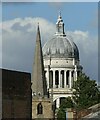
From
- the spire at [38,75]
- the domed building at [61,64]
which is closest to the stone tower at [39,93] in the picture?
the spire at [38,75]

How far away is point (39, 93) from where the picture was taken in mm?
83750

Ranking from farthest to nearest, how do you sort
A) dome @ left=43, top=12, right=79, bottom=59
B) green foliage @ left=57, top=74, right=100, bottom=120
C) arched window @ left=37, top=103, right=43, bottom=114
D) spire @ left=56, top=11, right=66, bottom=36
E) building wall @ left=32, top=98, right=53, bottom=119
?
spire @ left=56, top=11, right=66, bottom=36, dome @ left=43, top=12, right=79, bottom=59, arched window @ left=37, top=103, right=43, bottom=114, building wall @ left=32, top=98, right=53, bottom=119, green foliage @ left=57, top=74, right=100, bottom=120

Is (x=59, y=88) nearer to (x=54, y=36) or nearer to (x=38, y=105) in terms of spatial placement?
(x=54, y=36)

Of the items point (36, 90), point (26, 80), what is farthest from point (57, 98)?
point (26, 80)

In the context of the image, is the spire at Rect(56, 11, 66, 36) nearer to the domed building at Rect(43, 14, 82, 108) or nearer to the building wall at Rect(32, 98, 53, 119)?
the domed building at Rect(43, 14, 82, 108)

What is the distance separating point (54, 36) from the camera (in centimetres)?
11050

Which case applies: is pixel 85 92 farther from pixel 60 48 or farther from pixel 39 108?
pixel 60 48

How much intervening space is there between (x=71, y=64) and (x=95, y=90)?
131ft

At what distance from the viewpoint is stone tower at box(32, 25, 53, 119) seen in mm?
74025

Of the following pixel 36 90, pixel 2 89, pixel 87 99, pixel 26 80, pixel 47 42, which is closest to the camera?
pixel 2 89

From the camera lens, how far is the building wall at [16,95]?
30538mm

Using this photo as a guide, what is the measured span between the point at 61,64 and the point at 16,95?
241 ft

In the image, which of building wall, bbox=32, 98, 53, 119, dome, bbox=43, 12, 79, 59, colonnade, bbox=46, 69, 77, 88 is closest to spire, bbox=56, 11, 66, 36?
dome, bbox=43, 12, 79, 59

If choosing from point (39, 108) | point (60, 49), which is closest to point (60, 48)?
point (60, 49)
